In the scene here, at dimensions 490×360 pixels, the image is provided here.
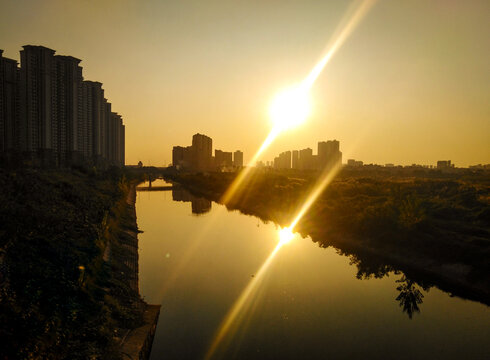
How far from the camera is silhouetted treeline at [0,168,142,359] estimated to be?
7.12 meters

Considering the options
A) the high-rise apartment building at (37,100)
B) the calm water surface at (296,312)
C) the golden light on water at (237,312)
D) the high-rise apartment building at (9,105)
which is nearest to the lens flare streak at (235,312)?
the golden light on water at (237,312)

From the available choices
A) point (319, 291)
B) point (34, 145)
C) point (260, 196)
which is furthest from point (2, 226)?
point (34, 145)

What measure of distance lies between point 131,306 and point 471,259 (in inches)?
841

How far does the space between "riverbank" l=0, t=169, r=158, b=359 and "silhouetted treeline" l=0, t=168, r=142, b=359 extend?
2cm

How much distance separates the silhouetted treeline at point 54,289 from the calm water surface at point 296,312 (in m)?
2.54

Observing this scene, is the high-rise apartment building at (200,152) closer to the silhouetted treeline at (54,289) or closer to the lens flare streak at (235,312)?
the lens flare streak at (235,312)

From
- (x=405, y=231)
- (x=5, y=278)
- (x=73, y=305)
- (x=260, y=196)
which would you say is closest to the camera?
(x=5, y=278)

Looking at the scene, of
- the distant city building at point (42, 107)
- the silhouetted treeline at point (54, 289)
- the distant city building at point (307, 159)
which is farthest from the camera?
the distant city building at point (307, 159)

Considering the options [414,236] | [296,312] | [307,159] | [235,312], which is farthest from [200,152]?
[296,312]

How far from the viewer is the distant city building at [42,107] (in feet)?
194

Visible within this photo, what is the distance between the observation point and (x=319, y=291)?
1730 cm

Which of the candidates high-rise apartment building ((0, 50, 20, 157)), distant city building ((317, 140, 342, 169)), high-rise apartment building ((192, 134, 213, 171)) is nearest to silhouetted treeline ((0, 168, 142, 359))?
high-rise apartment building ((0, 50, 20, 157))

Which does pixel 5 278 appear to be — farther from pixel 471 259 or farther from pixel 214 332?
pixel 471 259

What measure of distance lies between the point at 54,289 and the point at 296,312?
1007 centimetres
